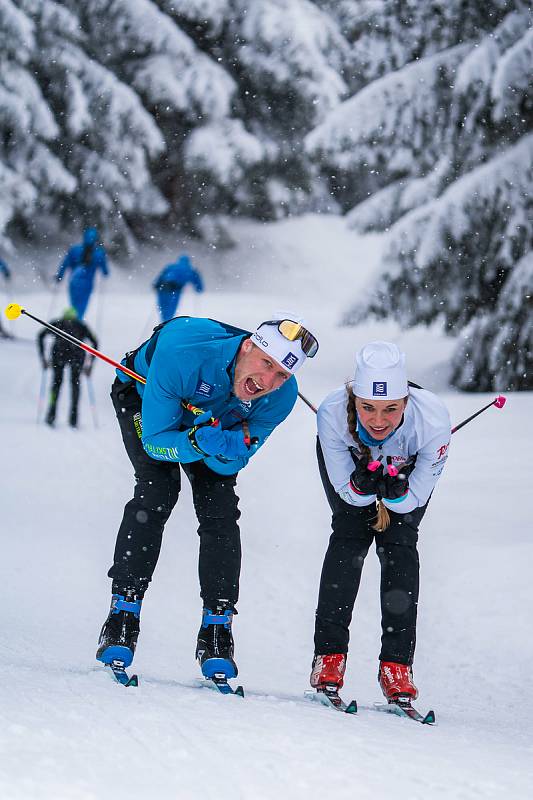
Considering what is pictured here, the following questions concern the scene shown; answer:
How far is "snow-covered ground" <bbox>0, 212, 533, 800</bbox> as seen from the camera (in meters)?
2.80

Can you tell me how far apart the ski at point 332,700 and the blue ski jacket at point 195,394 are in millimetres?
960

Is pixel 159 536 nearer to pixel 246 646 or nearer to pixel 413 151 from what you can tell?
pixel 246 646

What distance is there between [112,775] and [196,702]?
98 cm

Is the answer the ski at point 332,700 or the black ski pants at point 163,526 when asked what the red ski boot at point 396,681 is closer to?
the ski at point 332,700

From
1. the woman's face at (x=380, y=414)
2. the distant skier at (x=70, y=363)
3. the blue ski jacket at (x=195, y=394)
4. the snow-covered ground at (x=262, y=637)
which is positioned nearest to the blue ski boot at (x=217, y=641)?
the snow-covered ground at (x=262, y=637)

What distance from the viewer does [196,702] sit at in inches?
142

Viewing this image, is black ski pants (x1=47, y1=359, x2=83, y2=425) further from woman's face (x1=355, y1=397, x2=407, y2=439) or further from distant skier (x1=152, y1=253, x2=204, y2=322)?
woman's face (x1=355, y1=397, x2=407, y2=439)

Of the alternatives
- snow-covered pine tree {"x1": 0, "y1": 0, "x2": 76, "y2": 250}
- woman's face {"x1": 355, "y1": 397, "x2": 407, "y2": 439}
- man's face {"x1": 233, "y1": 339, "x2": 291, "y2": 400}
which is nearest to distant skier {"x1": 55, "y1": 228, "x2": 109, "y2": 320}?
snow-covered pine tree {"x1": 0, "y1": 0, "x2": 76, "y2": 250}

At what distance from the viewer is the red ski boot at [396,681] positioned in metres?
4.10

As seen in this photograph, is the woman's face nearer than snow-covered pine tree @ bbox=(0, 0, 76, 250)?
Yes

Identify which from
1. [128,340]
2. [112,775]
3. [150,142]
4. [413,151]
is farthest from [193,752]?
[150,142]

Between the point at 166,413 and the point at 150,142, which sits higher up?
the point at 150,142

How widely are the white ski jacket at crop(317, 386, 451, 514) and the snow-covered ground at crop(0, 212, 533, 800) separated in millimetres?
855

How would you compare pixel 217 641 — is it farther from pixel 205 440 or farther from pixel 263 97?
pixel 263 97
